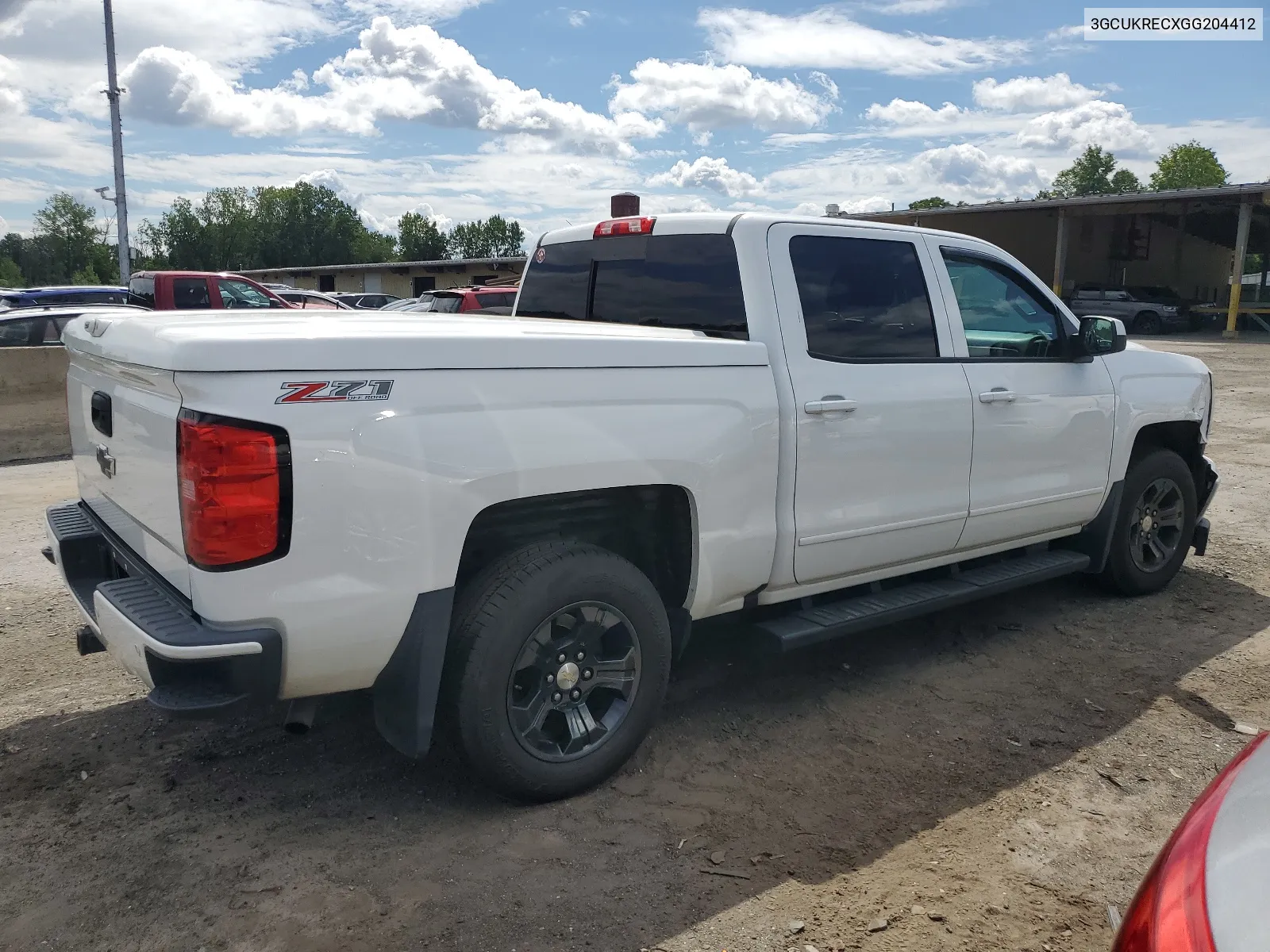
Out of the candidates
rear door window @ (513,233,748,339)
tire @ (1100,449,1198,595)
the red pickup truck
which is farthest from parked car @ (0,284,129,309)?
tire @ (1100,449,1198,595)

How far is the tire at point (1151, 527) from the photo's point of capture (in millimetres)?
5496

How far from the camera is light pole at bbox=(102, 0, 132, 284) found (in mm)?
22672

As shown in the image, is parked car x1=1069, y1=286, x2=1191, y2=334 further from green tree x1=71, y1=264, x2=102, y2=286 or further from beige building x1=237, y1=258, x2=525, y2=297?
green tree x1=71, y1=264, x2=102, y2=286

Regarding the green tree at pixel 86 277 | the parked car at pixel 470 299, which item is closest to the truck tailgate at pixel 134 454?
the parked car at pixel 470 299

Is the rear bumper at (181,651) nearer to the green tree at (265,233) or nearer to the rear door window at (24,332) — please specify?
the rear door window at (24,332)

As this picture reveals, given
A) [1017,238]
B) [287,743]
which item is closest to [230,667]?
[287,743]

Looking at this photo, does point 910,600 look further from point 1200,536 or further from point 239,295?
point 239,295

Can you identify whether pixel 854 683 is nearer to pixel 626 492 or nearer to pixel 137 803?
pixel 626 492

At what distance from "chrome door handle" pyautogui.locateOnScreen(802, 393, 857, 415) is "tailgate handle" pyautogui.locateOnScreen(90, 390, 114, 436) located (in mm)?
2404

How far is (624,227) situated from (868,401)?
134cm

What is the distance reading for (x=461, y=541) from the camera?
302 cm

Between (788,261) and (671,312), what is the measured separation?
535 mm

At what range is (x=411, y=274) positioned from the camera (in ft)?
165

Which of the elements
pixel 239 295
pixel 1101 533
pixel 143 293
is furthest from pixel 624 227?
pixel 143 293
